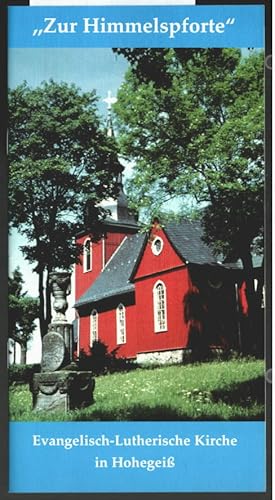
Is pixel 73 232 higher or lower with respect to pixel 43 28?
lower

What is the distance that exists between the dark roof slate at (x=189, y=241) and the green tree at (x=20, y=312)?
1.46 metres

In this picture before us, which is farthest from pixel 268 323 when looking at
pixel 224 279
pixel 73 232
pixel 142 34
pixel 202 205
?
pixel 142 34

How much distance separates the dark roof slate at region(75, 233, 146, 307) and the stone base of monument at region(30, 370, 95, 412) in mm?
728

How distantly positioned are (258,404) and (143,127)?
9.23 feet

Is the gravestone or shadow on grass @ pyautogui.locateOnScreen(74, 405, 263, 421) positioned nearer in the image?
shadow on grass @ pyautogui.locateOnScreen(74, 405, 263, 421)

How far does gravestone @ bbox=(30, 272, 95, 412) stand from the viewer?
34.0 ft

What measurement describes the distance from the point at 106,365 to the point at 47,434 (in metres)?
0.84

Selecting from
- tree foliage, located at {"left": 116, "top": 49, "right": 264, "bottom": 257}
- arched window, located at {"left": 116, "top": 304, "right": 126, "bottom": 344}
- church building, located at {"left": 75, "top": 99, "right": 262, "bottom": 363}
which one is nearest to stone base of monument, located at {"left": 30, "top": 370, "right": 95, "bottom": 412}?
church building, located at {"left": 75, "top": 99, "right": 262, "bottom": 363}

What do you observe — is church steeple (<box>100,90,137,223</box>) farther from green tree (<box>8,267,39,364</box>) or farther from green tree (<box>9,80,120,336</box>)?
green tree (<box>8,267,39,364</box>)

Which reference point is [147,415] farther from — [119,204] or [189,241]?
[119,204]

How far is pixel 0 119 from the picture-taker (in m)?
10.3

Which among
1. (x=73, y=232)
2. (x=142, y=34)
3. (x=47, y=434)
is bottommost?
(x=47, y=434)

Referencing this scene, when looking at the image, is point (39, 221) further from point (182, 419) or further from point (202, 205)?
point (182, 419)

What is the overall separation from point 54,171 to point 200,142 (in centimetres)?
140
